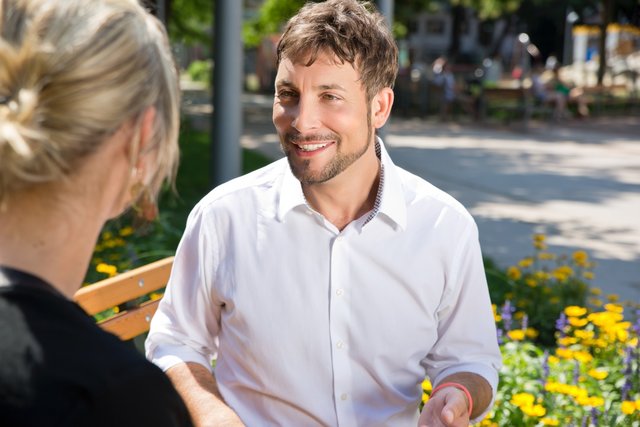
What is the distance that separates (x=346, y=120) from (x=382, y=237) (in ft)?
0.93

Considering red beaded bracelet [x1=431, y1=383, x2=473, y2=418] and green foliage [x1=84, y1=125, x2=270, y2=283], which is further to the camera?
green foliage [x1=84, y1=125, x2=270, y2=283]

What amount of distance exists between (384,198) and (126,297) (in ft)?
3.01

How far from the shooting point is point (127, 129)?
1213mm

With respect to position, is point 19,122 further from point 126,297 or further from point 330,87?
point 126,297

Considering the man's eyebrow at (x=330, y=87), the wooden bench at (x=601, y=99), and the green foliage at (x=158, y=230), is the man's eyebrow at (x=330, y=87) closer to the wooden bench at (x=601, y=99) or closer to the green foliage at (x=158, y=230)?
the green foliage at (x=158, y=230)

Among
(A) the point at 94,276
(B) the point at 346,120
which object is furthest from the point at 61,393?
(A) the point at 94,276

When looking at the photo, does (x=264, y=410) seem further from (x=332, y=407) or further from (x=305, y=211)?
(x=305, y=211)

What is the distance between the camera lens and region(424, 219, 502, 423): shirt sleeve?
88.0 inches

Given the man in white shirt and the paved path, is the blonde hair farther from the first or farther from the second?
the paved path

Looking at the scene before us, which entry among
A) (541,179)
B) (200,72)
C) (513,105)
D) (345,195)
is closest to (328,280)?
(345,195)

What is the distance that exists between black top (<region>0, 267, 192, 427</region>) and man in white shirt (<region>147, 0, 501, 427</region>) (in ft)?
3.35

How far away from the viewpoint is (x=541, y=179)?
12.0 meters

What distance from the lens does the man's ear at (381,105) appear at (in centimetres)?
234

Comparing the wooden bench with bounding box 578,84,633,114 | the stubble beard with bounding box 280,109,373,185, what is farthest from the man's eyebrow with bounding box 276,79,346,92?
the wooden bench with bounding box 578,84,633,114
